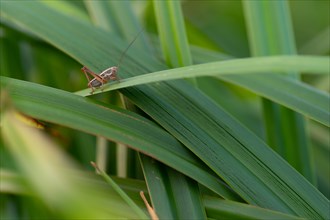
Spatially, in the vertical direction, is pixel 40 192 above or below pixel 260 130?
below

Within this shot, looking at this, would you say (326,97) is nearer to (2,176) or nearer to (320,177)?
(320,177)

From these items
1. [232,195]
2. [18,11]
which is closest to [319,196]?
[232,195]

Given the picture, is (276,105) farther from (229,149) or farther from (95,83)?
(95,83)

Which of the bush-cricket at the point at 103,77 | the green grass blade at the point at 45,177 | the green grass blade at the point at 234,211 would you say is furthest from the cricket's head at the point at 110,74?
the green grass blade at the point at 45,177

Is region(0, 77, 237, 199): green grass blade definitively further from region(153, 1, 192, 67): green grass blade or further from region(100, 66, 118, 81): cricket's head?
region(153, 1, 192, 67): green grass blade

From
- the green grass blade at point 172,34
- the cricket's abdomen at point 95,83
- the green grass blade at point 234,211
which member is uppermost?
the green grass blade at point 172,34

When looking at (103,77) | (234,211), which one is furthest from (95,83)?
(234,211)

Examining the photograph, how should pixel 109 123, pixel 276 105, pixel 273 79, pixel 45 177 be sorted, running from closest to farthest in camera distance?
1. pixel 45 177
2. pixel 109 123
3. pixel 273 79
4. pixel 276 105

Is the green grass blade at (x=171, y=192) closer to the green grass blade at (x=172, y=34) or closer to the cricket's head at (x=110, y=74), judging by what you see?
the cricket's head at (x=110, y=74)

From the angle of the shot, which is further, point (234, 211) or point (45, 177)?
point (234, 211)

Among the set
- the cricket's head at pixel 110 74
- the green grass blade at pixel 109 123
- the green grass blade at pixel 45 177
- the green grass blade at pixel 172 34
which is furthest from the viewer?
the green grass blade at pixel 172 34

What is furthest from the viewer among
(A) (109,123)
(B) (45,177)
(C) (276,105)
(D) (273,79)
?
(C) (276,105)
